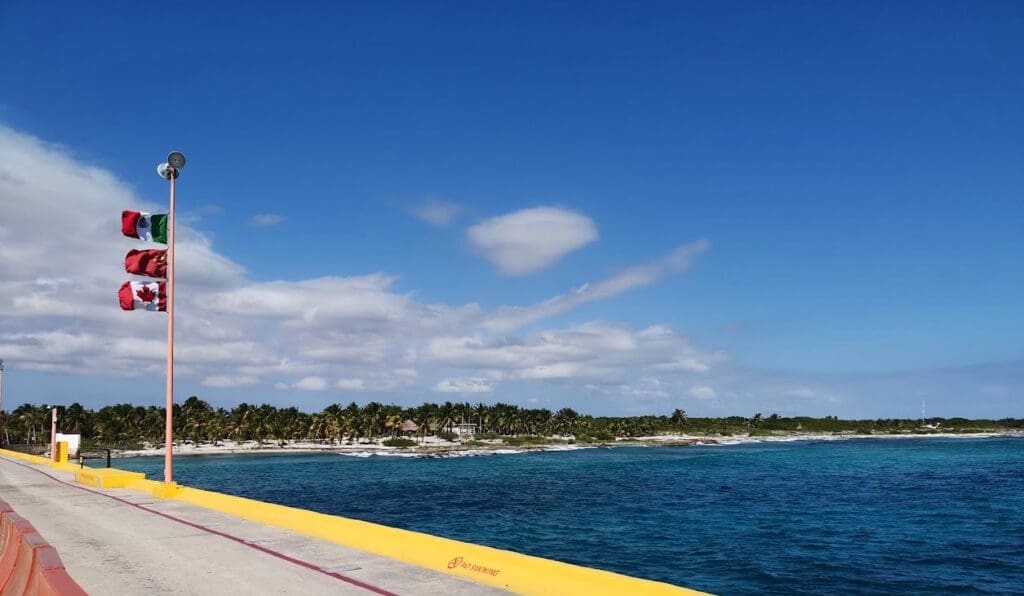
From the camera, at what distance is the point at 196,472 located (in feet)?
335

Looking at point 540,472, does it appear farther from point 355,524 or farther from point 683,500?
point 355,524

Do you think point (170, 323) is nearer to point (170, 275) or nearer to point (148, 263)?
point (170, 275)

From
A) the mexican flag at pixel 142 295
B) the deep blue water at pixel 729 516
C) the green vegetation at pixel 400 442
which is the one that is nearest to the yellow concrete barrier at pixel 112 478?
the mexican flag at pixel 142 295

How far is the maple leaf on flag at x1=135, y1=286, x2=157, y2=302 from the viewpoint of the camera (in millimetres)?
26703

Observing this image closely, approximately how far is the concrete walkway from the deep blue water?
685 inches

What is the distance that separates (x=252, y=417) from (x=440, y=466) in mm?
80503

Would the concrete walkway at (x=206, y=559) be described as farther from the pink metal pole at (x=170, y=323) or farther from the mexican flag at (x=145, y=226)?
the mexican flag at (x=145, y=226)

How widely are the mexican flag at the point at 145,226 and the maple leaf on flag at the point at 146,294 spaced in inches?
77.8

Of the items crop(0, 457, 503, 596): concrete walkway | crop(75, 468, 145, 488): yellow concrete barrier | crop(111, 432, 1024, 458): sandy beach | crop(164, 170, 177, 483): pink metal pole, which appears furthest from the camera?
crop(111, 432, 1024, 458): sandy beach

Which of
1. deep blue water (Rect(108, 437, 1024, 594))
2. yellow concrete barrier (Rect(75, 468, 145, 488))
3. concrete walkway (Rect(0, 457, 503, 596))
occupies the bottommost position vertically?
deep blue water (Rect(108, 437, 1024, 594))

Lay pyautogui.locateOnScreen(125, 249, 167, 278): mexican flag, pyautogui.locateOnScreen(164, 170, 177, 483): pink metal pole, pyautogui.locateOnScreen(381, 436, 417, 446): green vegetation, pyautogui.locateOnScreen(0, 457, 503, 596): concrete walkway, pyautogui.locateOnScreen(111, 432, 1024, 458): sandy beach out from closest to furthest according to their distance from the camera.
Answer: pyautogui.locateOnScreen(0, 457, 503, 596): concrete walkway
pyautogui.locateOnScreen(164, 170, 177, 483): pink metal pole
pyautogui.locateOnScreen(125, 249, 167, 278): mexican flag
pyautogui.locateOnScreen(111, 432, 1024, 458): sandy beach
pyautogui.locateOnScreen(381, 436, 417, 446): green vegetation

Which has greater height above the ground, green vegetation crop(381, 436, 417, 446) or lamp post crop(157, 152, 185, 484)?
lamp post crop(157, 152, 185, 484)

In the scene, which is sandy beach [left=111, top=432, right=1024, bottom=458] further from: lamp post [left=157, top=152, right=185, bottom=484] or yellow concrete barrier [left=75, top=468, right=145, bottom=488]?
lamp post [left=157, top=152, right=185, bottom=484]

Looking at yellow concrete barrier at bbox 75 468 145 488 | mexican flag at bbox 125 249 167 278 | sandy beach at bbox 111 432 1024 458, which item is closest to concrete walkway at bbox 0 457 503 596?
yellow concrete barrier at bbox 75 468 145 488
